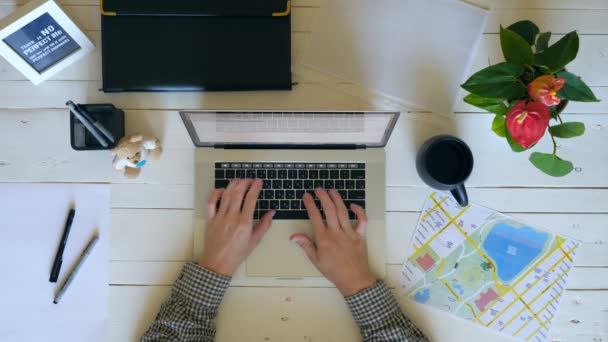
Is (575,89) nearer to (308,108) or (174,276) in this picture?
(308,108)

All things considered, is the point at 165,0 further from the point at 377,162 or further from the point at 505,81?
the point at 505,81

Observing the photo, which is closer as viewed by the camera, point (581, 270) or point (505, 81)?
point (505, 81)

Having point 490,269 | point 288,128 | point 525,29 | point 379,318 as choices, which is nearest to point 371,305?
point 379,318

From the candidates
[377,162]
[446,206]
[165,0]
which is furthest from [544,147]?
[165,0]

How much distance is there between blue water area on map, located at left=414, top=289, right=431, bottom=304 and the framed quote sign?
34.7 inches

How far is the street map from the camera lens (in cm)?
86

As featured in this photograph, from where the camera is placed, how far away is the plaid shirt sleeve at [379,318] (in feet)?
2.68

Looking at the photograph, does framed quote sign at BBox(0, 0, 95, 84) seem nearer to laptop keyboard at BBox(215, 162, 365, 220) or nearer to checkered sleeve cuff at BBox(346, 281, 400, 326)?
laptop keyboard at BBox(215, 162, 365, 220)

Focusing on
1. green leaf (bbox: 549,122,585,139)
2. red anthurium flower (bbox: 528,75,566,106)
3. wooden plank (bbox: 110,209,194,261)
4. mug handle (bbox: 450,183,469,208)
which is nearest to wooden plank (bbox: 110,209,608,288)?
wooden plank (bbox: 110,209,194,261)

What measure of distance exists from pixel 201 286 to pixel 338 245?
0.29 m

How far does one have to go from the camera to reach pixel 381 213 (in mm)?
873

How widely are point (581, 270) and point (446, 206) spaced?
1.06 ft

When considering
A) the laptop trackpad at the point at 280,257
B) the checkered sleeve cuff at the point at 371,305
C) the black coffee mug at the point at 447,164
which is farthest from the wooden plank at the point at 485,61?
the checkered sleeve cuff at the point at 371,305

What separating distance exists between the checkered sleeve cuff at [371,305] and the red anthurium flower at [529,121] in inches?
15.6
